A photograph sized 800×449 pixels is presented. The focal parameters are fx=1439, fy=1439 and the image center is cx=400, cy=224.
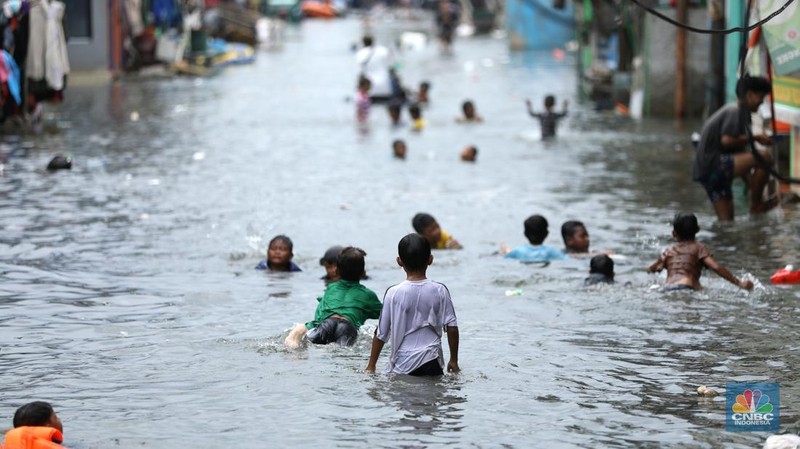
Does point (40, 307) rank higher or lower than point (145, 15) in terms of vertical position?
lower

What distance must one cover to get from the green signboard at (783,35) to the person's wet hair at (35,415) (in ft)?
25.7

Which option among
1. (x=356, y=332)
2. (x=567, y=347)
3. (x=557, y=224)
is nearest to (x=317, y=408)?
(x=356, y=332)

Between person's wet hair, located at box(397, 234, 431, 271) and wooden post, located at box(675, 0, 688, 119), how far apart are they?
50.6 feet

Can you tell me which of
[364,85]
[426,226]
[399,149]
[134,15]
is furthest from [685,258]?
[134,15]

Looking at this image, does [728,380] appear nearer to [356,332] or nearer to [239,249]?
[356,332]

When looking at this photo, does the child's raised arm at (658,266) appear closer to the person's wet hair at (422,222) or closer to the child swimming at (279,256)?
the person's wet hair at (422,222)

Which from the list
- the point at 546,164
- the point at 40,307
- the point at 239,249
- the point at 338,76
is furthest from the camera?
the point at 338,76

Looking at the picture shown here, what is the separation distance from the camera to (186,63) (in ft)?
119

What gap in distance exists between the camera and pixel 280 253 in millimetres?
11195

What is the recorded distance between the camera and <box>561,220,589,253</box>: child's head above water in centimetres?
1191

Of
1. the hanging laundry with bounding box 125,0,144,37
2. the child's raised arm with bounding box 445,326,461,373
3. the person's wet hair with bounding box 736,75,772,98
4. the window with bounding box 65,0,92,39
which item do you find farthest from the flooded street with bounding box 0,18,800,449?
the hanging laundry with bounding box 125,0,144,37

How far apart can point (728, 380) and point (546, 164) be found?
35.8 feet

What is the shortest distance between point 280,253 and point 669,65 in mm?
13579

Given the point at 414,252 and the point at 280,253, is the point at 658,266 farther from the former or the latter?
the point at 414,252
